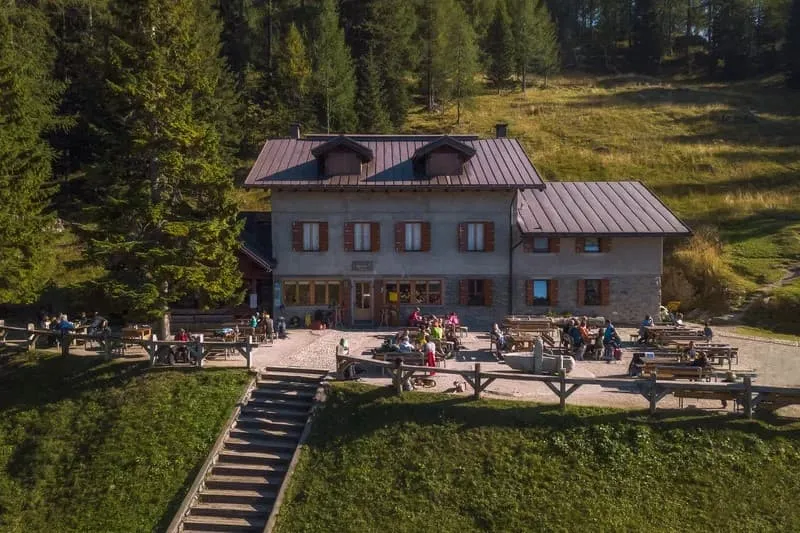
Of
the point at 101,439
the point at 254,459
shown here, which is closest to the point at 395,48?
the point at 101,439

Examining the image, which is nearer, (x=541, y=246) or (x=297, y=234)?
(x=297, y=234)

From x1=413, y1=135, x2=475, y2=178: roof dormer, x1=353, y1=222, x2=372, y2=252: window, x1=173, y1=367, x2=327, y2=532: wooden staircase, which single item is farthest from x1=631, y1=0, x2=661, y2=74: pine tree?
x1=173, y1=367, x2=327, y2=532: wooden staircase

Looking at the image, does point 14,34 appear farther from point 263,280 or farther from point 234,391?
point 234,391

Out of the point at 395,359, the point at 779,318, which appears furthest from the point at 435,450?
the point at 779,318

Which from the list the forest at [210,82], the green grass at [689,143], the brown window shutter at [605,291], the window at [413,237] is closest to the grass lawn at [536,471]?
the forest at [210,82]

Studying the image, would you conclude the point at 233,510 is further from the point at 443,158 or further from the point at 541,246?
the point at 541,246

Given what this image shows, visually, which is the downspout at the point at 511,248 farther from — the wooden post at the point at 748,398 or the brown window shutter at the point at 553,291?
the wooden post at the point at 748,398
